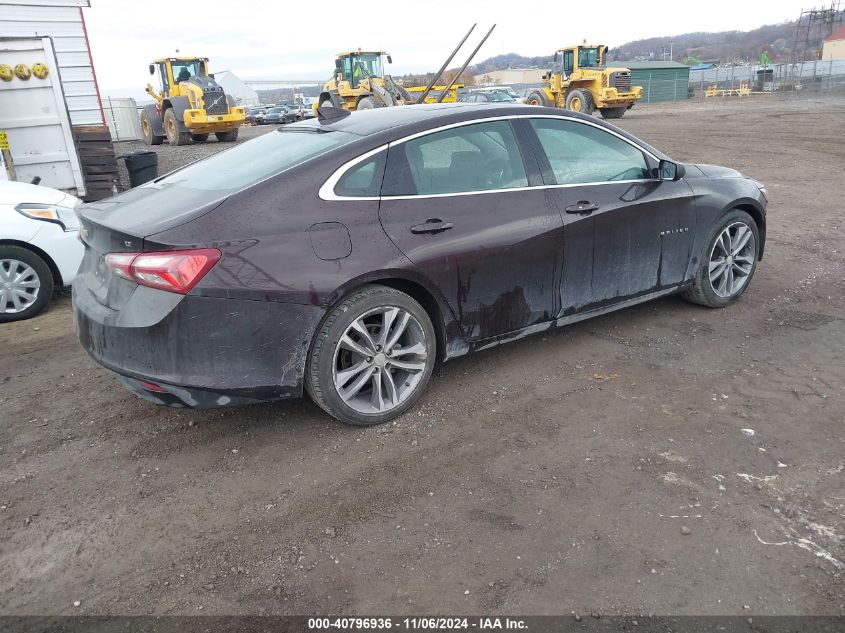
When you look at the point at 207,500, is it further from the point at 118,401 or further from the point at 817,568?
the point at 817,568

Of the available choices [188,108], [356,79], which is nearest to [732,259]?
[188,108]

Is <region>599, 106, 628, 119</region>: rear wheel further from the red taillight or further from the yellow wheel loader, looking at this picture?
the red taillight

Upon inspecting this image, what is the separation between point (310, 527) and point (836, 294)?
494 cm

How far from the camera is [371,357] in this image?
3520mm

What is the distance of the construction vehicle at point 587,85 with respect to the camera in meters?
25.2

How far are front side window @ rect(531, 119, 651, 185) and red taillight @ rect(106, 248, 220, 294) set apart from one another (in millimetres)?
2213

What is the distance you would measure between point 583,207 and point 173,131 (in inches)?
859

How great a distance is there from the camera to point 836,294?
551 centimetres

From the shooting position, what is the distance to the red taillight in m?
3.00

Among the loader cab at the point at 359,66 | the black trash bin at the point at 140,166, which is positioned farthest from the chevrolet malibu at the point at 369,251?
the loader cab at the point at 359,66

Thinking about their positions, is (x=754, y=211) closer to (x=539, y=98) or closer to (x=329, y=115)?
(x=329, y=115)

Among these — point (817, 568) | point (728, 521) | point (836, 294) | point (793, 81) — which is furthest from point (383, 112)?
point (793, 81)

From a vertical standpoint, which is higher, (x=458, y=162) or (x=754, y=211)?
(x=458, y=162)

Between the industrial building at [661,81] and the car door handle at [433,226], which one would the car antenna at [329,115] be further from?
the industrial building at [661,81]
